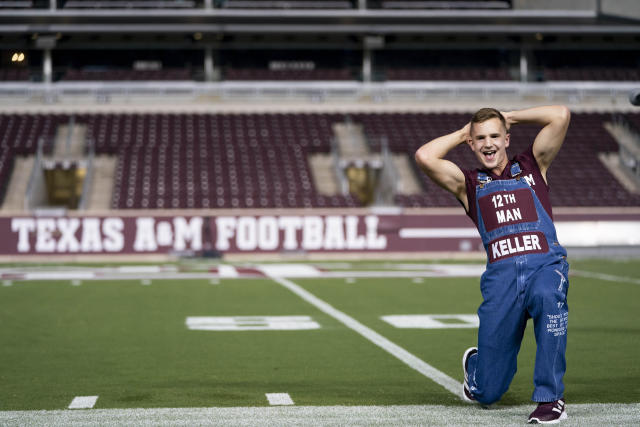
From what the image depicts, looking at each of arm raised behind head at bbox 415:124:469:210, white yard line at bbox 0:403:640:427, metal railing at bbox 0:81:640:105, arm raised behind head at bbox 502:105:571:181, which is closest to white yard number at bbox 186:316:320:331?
white yard line at bbox 0:403:640:427

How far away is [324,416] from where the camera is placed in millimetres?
5305

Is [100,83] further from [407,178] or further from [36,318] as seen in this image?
[36,318]

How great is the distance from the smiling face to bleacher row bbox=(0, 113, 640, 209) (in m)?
22.3

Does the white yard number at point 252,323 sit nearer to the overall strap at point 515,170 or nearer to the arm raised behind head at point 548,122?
the overall strap at point 515,170

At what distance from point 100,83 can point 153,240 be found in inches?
512

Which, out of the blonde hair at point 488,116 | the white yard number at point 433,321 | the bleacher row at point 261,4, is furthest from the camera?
the bleacher row at point 261,4

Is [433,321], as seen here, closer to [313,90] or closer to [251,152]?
[251,152]

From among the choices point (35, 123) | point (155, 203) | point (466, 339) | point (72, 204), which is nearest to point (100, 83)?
point (35, 123)

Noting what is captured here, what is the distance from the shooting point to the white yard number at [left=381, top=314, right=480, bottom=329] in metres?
10.4

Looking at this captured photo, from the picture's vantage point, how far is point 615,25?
130 ft

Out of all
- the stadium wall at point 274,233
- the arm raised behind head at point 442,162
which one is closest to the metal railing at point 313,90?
the stadium wall at point 274,233

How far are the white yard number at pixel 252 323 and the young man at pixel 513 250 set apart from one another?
4996 millimetres

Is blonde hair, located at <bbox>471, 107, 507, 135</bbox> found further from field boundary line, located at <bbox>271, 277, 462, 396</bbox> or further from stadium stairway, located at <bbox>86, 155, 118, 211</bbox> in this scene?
stadium stairway, located at <bbox>86, 155, 118, 211</bbox>

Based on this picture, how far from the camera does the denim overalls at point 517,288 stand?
5.13 meters
